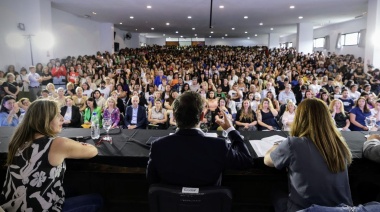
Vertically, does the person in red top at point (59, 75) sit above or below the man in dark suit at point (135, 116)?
above

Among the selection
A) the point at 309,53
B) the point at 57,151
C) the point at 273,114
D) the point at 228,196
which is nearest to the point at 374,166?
the point at 228,196

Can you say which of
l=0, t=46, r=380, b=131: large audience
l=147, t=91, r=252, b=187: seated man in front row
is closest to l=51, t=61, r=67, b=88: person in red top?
l=0, t=46, r=380, b=131: large audience

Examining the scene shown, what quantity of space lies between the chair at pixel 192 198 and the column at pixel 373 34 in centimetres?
941

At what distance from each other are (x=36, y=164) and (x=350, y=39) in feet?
54.8

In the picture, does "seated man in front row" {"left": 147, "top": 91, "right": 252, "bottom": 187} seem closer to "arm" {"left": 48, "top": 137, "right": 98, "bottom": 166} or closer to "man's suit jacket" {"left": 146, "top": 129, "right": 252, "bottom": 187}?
"man's suit jacket" {"left": 146, "top": 129, "right": 252, "bottom": 187}

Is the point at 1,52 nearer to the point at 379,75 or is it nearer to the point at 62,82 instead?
the point at 62,82

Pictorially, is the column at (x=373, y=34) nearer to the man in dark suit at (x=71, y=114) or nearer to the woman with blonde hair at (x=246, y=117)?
the woman with blonde hair at (x=246, y=117)

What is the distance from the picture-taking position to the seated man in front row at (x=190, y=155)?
1.50 m

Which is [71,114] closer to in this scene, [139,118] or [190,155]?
[139,118]

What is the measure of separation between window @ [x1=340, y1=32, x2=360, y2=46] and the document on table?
1429cm

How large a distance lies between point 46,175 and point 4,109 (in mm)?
3553

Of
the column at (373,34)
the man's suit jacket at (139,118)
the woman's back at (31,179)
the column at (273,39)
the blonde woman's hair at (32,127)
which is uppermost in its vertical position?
the column at (273,39)

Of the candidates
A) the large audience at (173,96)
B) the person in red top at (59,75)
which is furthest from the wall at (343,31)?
the person in red top at (59,75)

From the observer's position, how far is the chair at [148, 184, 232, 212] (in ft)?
4.35
